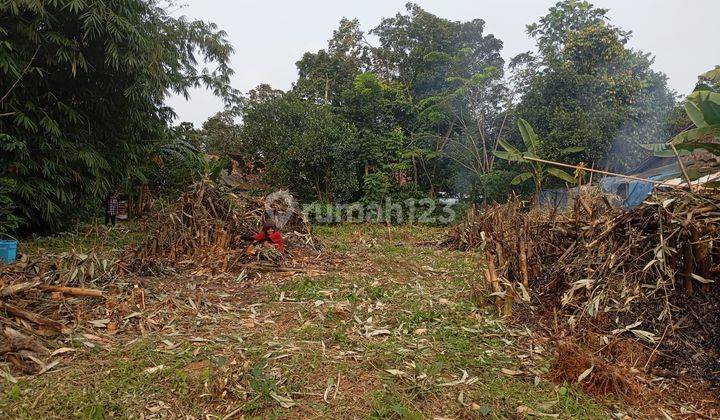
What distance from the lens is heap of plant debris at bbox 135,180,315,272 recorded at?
5375mm

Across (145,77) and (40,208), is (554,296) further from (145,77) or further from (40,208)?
(40,208)

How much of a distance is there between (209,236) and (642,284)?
4.97 metres

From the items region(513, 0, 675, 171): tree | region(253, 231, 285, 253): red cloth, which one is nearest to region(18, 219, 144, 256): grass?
region(253, 231, 285, 253): red cloth

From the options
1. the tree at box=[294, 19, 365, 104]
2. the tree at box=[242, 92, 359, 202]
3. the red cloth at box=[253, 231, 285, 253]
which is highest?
the tree at box=[294, 19, 365, 104]

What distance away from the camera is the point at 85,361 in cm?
272

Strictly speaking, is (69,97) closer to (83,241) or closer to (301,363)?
(83,241)

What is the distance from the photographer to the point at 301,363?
9.07 feet

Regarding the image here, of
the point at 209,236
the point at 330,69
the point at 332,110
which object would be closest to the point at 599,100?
the point at 332,110

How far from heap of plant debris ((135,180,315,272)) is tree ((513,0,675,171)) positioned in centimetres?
890

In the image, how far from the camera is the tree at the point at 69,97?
6.82m

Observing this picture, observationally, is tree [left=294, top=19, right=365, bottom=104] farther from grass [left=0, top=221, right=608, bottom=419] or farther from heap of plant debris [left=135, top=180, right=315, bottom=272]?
grass [left=0, top=221, right=608, bottom=419]

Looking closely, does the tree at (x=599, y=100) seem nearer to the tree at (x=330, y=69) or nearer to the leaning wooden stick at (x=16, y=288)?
the tree at (x=330, y=69)

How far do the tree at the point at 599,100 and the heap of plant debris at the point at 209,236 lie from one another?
8897mm

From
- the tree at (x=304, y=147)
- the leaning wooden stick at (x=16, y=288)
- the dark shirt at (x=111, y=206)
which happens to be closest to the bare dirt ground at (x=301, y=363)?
the leaning wooden stick at (x=16, y=288)
